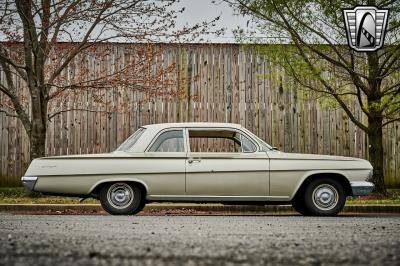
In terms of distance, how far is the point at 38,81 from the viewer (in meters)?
15.4

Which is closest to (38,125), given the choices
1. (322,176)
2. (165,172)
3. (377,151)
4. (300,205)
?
(165,172)

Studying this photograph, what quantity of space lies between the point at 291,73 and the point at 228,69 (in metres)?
1.96

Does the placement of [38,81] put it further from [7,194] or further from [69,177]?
[69,177]

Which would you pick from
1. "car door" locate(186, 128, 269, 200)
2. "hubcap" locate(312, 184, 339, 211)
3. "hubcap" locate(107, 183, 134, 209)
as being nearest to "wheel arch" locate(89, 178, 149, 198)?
"hubcap" locate(107, 183, 134, 209)

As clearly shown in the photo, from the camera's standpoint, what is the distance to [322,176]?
39.7ft

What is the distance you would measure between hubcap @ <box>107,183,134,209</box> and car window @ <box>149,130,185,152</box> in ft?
2.43

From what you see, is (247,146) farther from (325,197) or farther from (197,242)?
(197,242)

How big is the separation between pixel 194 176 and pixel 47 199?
4.63 metres

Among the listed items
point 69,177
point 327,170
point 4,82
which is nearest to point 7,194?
point 4,82

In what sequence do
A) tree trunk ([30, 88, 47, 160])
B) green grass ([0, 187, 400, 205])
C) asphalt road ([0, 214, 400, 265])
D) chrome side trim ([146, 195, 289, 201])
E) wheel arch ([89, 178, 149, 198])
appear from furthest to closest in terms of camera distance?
1. tree trunk ([30, 88, 47, 160])
2. green grass ([0, 187, 400, 205])
3. chrome side trim ([146, 195, 289, 201])
4. wheel arch ([89, 178, 149, 198])
5. asphalt road ([0, 214, 400, 265])

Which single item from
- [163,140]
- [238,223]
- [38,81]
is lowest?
[238,223]

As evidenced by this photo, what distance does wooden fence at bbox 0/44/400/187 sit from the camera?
1716cm

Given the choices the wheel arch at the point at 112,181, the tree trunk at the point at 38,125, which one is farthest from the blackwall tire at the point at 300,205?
the tree trunk at the point at 38,125

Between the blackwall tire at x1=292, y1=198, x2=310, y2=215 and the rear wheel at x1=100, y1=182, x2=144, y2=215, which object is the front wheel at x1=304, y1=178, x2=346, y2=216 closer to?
the blackwall tire at x1=292, y1=198, x2=310, y2=215
